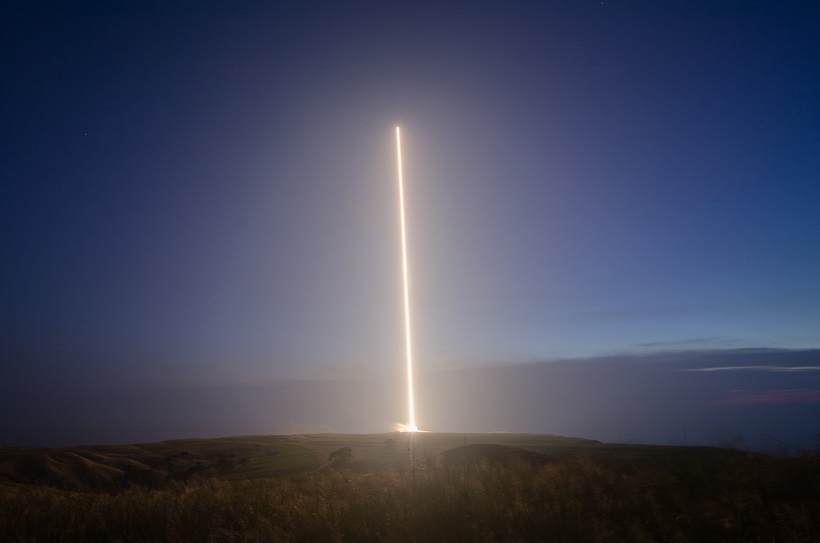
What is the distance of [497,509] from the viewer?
23.0 feet

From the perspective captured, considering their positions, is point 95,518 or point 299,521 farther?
point 95,518

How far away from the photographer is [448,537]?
6.61 m

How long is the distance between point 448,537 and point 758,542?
3.37 meters

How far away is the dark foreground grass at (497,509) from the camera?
611 cm

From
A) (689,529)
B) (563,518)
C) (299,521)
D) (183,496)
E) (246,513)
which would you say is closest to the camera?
(689,529)

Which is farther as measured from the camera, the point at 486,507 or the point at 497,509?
the point at 486,507

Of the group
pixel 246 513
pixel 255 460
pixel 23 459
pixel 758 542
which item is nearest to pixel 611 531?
pixel 758 542

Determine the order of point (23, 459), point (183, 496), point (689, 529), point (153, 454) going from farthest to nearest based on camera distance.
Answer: point (153, 454), point (23, 459), point (183, 496), point (689, 529)

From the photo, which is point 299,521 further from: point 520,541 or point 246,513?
point 520,541

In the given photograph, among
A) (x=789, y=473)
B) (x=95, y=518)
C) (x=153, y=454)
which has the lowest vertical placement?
(x=153, y=454)

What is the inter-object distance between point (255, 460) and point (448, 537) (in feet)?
99.6

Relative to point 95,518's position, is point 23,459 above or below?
below

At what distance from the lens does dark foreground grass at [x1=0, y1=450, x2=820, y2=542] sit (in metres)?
6.11

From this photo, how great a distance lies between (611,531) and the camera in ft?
19.9
